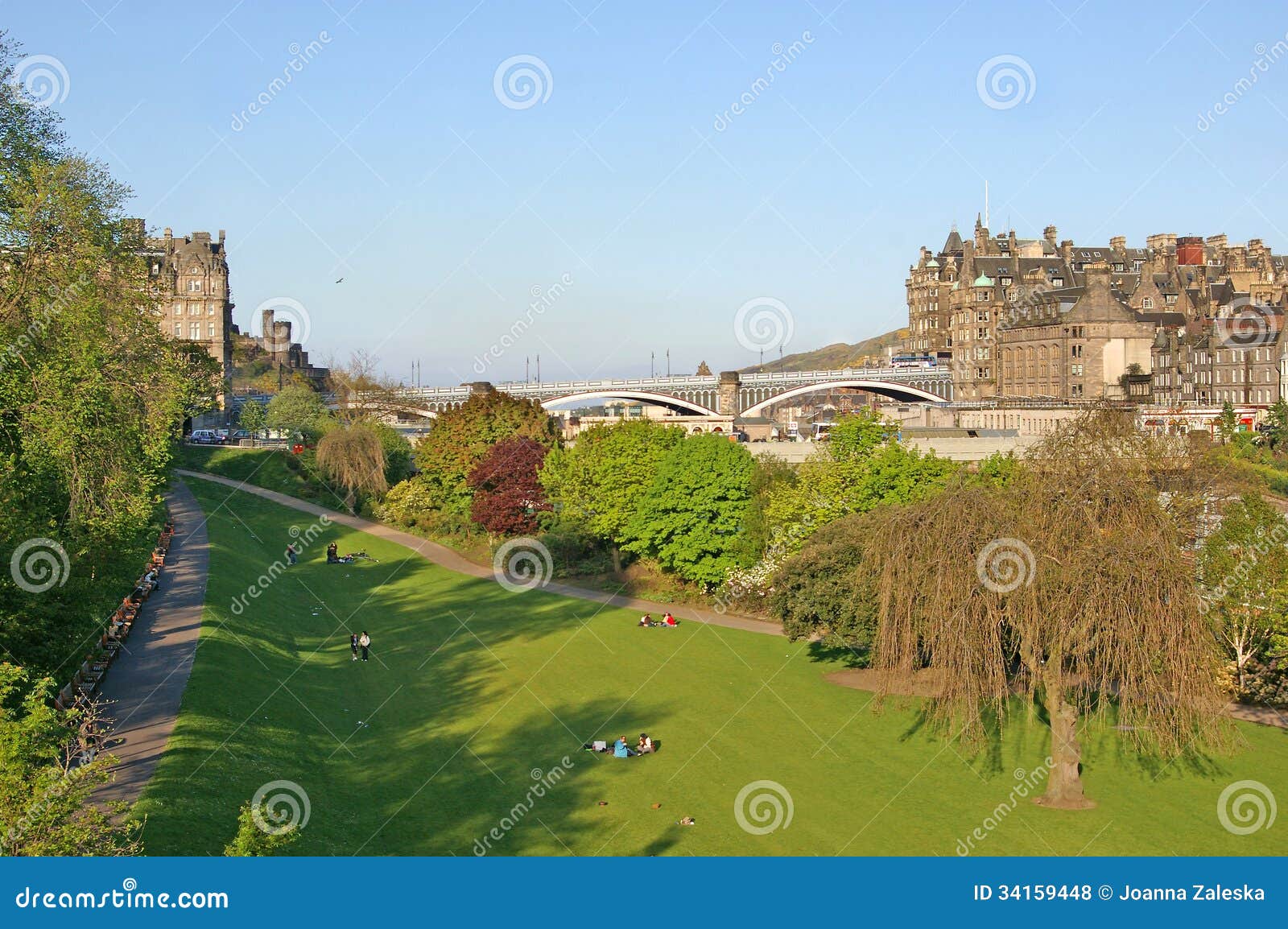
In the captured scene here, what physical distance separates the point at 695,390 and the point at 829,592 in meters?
94.0

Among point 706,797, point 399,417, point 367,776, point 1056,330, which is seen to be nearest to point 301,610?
point 367,776

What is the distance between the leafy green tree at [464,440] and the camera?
83188mm

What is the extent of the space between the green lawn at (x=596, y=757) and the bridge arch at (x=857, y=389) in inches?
3480

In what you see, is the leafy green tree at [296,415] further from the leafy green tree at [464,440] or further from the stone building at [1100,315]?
the stone building at [1100,315]

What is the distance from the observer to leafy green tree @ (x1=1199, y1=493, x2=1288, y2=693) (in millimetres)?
42219

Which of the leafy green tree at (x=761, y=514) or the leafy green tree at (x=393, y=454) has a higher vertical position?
the leafy green tree at (x=393, y=454)

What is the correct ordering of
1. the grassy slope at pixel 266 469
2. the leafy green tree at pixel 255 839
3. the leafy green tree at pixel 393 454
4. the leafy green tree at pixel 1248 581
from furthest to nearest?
the grassy slope at pixel 266 469 → the leafy green tree at pixel 393 454 → the leafy green tree at pixel 1248 581 → the leafy green tree at pixel 255 839

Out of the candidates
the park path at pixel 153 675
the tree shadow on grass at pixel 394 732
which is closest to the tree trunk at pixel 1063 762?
the tree shadow on grass at pixel 394 732

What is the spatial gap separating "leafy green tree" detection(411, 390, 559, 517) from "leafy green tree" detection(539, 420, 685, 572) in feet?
23.3

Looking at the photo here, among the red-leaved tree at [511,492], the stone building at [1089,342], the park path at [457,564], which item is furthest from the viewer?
the stone building at [1089,342]

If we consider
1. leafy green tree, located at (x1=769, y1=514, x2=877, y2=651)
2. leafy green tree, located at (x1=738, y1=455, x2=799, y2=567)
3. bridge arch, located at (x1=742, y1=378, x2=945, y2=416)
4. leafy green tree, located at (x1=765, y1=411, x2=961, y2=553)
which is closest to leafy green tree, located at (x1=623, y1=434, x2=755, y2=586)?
leafy green tree, located at (x1=738, y1=455, x2=799, y2=567)

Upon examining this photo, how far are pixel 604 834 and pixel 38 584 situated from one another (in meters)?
15.0

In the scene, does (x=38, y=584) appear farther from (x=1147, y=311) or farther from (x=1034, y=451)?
(x=1147, y=311)

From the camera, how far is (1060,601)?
31266mm
